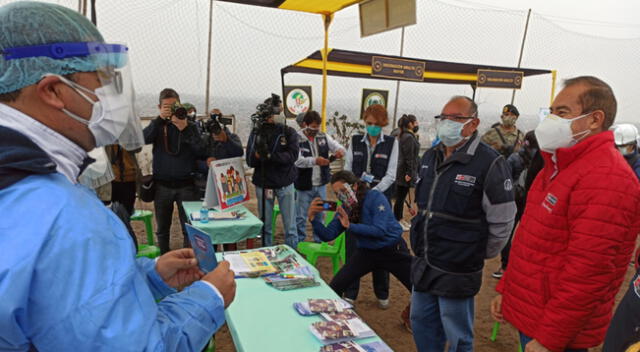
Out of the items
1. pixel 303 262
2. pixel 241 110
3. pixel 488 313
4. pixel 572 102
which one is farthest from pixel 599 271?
pixel 241 110

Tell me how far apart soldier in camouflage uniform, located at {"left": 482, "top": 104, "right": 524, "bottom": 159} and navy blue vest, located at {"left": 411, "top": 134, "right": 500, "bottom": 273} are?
9.52ft

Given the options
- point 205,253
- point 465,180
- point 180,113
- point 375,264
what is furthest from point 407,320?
point 180,113

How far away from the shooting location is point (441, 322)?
2.12m

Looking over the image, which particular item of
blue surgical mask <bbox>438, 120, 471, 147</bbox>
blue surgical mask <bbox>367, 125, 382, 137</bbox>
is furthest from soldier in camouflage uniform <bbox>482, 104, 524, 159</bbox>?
blue surgical mask <bbox>438, 120, 471, 147</bbox>

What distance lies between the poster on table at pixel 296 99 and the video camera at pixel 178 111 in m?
3.36

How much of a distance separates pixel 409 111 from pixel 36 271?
8.46m

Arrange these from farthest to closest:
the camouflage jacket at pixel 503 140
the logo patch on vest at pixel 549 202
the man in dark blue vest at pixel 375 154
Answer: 1. the camouflage jacket at pixel 503 140
2. the man in dark blue vest at pixel 375 154
3. the logo patch on vest at pixel 549 202

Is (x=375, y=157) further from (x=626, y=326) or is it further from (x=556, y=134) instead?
(x=626, y=326)

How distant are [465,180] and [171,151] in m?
2.93

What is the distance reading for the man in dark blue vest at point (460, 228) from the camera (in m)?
1.87

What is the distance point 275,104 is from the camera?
3857mm

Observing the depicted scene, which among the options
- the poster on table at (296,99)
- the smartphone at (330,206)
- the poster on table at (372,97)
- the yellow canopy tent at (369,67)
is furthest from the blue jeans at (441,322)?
the poster on table at (372,97)

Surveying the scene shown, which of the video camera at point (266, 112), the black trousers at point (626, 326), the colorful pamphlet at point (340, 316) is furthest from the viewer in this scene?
the video camera at point (266, 112)

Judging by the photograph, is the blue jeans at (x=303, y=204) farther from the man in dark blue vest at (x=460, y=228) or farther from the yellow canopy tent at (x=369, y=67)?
the man in dark blue vest at (x=460, y=228)
